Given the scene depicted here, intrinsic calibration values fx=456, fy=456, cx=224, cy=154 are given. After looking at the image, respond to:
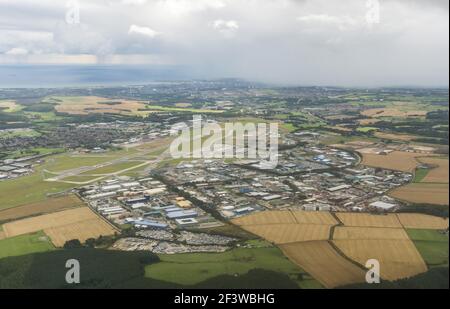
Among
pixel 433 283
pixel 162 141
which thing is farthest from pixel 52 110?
pixel 433 283

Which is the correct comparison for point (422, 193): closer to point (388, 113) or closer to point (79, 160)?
point (79, 160)

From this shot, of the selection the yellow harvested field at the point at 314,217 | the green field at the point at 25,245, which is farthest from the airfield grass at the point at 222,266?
the green field at the point at 25,245

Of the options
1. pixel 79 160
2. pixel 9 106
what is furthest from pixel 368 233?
pixel 9 106

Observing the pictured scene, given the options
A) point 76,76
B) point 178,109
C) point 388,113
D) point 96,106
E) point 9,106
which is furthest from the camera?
point 76,76

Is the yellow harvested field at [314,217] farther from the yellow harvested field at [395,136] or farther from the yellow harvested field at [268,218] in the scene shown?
the yellow harvested field at [395,136]

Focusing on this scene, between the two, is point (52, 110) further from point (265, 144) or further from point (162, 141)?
point (265, 144)

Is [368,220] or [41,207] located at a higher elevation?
[368,220]

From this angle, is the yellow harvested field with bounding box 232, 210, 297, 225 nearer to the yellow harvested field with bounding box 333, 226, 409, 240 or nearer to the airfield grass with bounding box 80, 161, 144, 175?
the yellow harvested field with bounding box 333, 226, 409, 240
